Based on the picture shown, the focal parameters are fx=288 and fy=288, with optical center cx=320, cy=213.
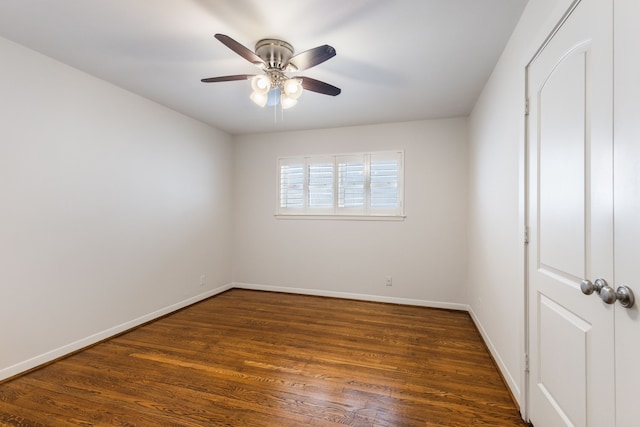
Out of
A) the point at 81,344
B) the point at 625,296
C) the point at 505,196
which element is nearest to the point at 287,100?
the point at 505,196

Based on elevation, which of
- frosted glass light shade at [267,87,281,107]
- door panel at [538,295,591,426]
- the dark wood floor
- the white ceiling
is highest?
the white ceiling

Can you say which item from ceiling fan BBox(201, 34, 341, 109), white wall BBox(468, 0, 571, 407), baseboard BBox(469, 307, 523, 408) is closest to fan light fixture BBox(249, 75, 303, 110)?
ceiling fan BBox(201, 34, 341, 109)

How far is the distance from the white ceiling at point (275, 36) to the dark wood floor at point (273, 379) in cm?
249

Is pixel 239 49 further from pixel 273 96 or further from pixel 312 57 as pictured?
pixel 273 96

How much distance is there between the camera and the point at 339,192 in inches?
168

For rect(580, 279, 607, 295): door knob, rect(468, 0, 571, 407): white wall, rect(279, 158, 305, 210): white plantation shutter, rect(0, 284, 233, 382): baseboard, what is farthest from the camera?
rect(279, 158, 305, 210): white plantation shutter

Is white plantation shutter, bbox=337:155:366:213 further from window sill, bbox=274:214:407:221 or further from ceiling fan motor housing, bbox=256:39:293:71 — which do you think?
ceiling fan motor housing, bbox=256:39:293:71

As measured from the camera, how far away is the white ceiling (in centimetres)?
179

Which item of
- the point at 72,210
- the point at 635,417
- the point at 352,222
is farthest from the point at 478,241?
the point at 72,210

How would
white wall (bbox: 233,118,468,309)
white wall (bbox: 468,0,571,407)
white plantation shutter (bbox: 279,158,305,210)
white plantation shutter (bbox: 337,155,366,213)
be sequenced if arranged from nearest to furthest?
white wall (bbox: 468,0,571,407), white wall (bbox: 233,118,468,309), white plantation shutter (bbox: 337,155,366,213), white plantation shutter (bbox: 279,158,305,210)

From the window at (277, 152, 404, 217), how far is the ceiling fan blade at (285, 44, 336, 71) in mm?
2266

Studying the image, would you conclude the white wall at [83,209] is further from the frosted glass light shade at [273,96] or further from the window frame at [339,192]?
the frosted glass light shade at [273,96]

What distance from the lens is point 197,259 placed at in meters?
4.02

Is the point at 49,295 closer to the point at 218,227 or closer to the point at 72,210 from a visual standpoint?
the point at 72,210
